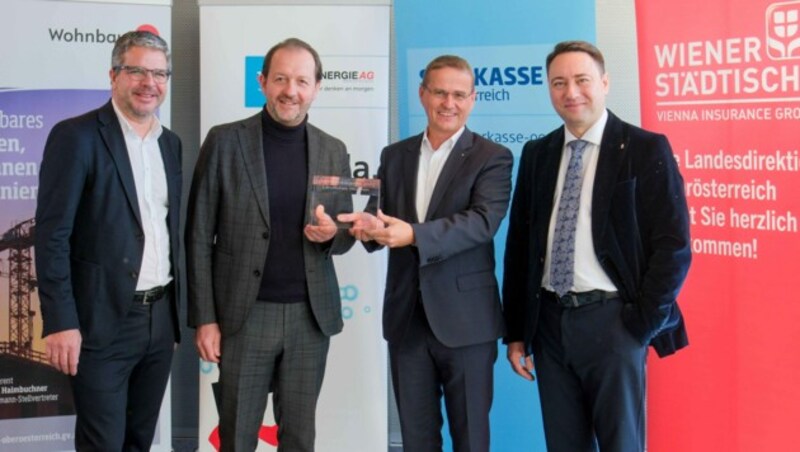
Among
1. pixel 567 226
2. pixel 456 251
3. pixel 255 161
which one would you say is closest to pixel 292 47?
pixel 255 161

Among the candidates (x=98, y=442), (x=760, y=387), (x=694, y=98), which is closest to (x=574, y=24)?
(x=694, y=98)

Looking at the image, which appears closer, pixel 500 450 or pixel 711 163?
pixel 711 163

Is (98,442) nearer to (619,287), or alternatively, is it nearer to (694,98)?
(619,287)

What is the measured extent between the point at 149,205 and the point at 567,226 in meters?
1.48

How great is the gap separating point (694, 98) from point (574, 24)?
0.87 metres

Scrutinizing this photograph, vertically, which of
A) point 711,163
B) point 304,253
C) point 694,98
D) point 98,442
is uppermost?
point 694,98

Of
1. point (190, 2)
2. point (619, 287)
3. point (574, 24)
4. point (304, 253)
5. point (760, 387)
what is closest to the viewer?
point (619, 287)

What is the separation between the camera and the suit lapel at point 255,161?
2.44m

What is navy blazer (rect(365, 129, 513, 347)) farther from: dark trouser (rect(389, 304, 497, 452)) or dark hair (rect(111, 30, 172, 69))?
dark hair (rect(111, 30, 172, 69))

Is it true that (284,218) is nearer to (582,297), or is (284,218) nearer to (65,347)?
(65,347)

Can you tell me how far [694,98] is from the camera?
281 cm

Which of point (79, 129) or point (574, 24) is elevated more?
point (574, 24)

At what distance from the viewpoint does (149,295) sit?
2.43 metres

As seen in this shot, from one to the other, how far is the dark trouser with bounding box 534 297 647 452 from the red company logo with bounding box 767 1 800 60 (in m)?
1.15
